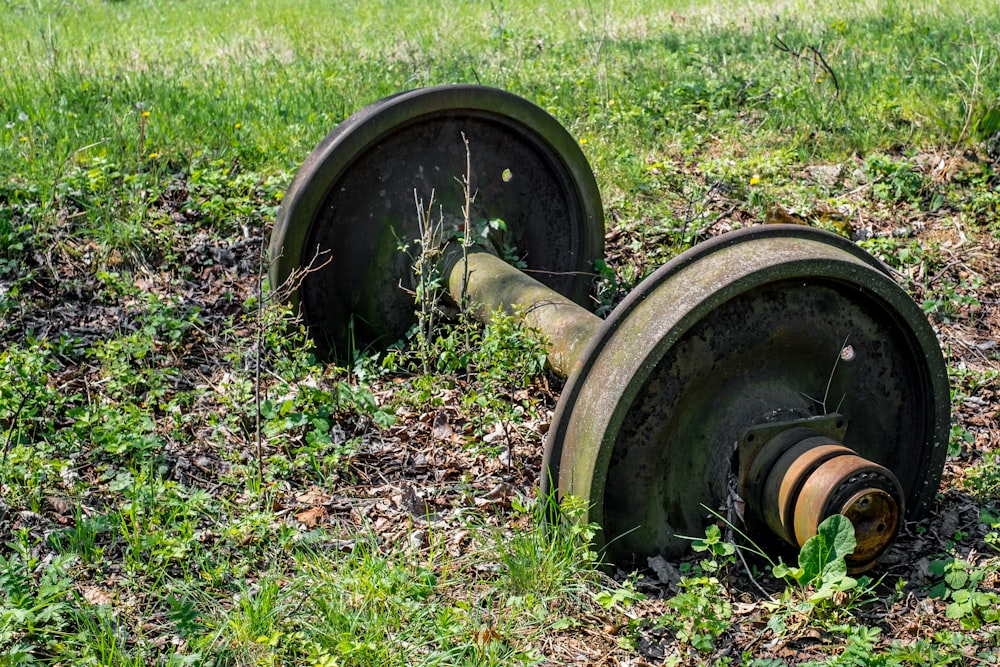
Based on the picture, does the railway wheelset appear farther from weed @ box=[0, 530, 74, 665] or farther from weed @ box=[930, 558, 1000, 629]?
weed @ box=[0, 530, 74, 665]

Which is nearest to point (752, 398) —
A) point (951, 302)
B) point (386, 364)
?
point (386, 364)

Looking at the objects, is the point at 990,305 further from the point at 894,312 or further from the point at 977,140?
the point at 894,312

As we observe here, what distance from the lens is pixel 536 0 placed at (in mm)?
11422

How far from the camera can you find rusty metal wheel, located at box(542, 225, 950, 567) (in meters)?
2.75

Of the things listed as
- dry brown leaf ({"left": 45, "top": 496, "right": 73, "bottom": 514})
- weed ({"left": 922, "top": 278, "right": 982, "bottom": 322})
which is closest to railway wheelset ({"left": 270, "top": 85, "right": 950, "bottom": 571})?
dry brown leaf ({"left": 45, "top": 496, "right": 73, "bottom": 514})

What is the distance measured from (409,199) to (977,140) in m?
3.56

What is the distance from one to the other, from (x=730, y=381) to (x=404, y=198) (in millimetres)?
2018

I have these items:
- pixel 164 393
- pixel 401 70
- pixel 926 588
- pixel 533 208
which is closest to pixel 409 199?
pixel 533 208

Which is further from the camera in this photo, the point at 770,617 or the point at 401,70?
the point at 401,70

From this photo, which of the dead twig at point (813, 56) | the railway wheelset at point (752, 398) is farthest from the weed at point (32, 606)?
the dead twig at point (813, 56)

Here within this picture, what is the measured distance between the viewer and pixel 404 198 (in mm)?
4457

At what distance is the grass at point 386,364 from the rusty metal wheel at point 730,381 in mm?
217

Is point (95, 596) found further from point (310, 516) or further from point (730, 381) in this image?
point (730, 381)

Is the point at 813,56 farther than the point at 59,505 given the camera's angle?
Yes
